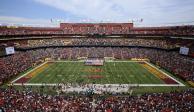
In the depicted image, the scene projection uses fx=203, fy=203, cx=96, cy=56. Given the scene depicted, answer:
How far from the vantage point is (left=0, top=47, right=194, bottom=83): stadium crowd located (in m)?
43.3

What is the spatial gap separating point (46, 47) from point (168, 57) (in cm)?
3994

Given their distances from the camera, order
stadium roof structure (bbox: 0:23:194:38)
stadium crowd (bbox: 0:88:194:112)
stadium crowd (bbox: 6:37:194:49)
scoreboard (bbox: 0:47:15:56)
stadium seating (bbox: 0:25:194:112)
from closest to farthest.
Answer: stadium crowd (bbox: 0:88:194:112), stadium seating (bbox: 0:25:194:112), scoreboard (bbox: 0:47:15:56), stadium crowd (bbox: 6:37:194:49), stadium roof structure (bbox: 0:23:194:38)

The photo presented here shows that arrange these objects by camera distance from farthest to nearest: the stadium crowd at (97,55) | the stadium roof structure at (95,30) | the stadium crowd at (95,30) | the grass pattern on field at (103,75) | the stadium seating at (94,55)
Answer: the stadium crowd at (95,30), the stadium roof structure at (95,30), the stadium crowd at (97,55), the grass pattern on field at (103,75), the stadium seating at (94,55)

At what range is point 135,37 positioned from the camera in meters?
75.7

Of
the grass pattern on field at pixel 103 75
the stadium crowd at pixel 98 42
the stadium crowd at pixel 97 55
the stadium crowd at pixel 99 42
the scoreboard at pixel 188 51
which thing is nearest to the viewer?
the grass pattern on field at pixel 103 75

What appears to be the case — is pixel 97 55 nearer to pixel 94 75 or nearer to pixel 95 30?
pixel 95 30

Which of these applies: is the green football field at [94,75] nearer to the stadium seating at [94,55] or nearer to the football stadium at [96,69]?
the football stadium at [96,69]

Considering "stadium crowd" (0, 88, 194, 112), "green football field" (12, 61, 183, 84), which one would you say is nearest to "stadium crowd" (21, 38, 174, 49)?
"green football field" (12, 61, 183, 84)

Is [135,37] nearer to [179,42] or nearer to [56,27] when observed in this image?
[179,42]

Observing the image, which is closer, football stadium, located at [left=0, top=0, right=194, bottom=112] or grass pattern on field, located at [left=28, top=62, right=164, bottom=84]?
football stadium, located at [left=0, top=0, right=194, bottom=112]

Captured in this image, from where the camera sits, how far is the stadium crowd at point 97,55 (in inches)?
1705

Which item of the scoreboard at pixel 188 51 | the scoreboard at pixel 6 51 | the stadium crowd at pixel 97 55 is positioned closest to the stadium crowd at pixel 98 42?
the stadium crowd at pixel 97 55

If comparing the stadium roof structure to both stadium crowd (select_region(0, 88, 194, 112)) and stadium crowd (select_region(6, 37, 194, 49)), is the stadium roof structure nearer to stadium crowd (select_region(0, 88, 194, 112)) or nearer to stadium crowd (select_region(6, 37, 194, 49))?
stadium crowd (select_region(6, 37, 194, 49))

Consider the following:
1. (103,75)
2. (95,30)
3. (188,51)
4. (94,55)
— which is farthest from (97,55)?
(188,51)
